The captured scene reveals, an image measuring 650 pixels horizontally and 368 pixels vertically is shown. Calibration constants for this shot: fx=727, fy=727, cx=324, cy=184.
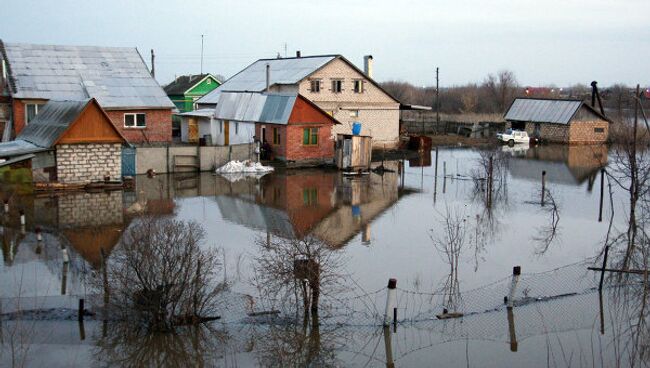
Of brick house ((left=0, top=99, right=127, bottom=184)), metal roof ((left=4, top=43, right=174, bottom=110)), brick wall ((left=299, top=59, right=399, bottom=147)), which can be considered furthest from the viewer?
brick wall ((left=299, top=59, right=399, bottom=147))

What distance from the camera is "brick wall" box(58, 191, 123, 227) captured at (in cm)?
2080

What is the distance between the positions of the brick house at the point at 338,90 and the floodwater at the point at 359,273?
45.1 feet

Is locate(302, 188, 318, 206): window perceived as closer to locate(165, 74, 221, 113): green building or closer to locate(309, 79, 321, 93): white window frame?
locate(309, 79, 321, 93): white window frame

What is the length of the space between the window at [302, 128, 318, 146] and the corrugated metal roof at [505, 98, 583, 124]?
75.8 ft

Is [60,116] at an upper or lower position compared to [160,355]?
upper

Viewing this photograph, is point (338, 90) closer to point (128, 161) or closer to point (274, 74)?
point (274, 74)

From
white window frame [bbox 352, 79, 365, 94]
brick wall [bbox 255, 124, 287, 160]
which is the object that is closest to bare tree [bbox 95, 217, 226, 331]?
brick wall [bbox 255, 124, 287, 160]

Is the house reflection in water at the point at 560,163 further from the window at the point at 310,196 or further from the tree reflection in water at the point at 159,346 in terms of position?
the tree reflection in water at the point at 159,346

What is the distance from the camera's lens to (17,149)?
25.9 m

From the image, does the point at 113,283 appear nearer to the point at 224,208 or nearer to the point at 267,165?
the point at 224,208

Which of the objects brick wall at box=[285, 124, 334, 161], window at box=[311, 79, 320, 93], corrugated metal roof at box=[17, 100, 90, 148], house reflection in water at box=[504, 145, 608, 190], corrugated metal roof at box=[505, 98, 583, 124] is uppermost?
window at box=[311, 79, 320, 93]

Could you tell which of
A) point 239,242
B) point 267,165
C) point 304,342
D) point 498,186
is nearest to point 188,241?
point 304,342

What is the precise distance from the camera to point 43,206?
905 inches

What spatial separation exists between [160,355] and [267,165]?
23.0 meters
